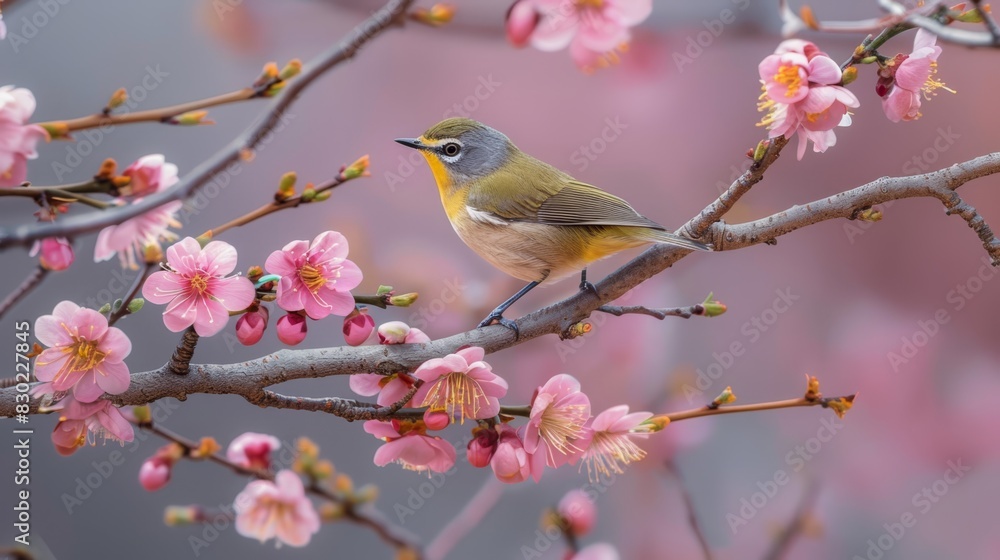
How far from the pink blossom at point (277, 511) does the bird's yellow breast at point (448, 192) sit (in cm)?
63

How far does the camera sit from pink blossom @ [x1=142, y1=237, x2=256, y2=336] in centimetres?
73

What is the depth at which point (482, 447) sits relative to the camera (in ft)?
2.61

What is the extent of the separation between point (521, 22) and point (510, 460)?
41cm

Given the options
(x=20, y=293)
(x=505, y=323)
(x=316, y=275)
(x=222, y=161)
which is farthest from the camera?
(x=505, y=323)

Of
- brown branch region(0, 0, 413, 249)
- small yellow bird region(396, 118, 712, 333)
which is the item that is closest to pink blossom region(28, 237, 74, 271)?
brown branch region(0, 0, 413, 249)

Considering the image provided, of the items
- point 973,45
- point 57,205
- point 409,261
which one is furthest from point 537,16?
point 409,261

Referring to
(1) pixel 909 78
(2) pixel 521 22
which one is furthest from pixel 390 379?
(1) pixel 909 78

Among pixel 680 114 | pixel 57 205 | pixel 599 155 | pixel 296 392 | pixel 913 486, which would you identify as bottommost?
pixel 296 392

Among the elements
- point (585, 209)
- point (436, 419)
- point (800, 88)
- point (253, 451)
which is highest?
point (800, 88)

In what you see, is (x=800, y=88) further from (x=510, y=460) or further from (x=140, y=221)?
(x=140, y=221)

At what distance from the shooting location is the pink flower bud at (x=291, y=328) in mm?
773

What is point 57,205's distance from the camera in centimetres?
64

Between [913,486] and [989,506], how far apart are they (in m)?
0.19

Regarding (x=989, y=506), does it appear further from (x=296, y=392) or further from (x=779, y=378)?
(x=296, y=392)
